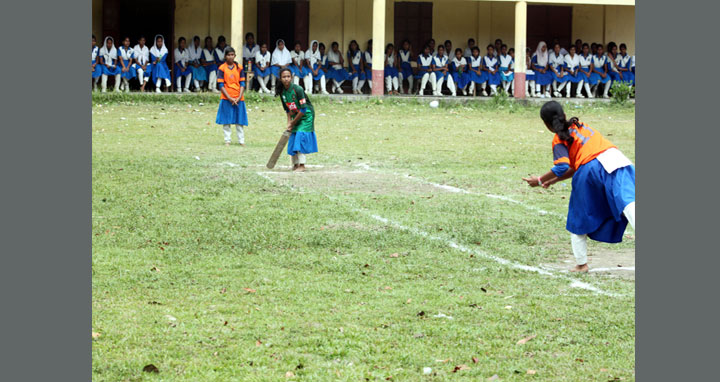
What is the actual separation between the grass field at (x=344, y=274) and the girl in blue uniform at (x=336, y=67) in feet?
35.7

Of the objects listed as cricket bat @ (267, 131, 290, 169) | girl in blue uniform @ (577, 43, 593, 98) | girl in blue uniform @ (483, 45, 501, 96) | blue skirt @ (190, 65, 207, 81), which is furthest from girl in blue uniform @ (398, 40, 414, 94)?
cricket bat @ (267, 131, 290, 169)

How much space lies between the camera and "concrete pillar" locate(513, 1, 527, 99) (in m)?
24.9

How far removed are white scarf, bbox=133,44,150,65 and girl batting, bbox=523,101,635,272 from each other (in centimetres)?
1787

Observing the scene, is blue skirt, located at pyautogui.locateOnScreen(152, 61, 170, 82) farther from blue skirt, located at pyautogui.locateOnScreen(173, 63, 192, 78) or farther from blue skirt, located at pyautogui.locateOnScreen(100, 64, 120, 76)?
blue skirt, located at pyautogui.locateOnScreen(100, 64, 120, 76)

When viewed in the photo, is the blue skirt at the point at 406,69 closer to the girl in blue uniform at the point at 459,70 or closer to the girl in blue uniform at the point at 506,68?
the girl in blue uniform at the point at 459,70

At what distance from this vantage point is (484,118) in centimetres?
2067

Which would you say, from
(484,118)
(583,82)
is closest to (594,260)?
(484,118)

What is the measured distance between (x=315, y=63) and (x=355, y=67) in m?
1.47

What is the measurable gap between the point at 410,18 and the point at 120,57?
8533 millimetres

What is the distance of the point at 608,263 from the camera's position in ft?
25.2

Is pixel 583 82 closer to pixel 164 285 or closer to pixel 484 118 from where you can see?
pixel 484 118

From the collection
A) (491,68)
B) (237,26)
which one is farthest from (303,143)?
(491,68)

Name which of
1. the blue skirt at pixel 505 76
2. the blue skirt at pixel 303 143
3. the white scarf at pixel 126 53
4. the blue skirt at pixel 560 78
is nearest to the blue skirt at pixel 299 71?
the white scarf at pixel 126 53

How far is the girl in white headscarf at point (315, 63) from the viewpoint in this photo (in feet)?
81.4
